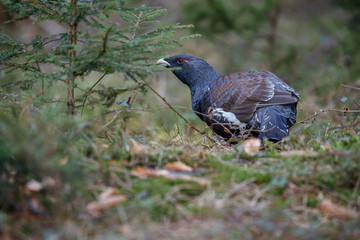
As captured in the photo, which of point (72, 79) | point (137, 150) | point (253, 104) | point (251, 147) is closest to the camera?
point (137, 150)

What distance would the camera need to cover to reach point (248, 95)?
5.70 meters

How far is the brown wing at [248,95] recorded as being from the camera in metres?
5.61

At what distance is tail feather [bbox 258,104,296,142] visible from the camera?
16.8 ft

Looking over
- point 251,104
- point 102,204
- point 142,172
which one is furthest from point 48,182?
point 251,104

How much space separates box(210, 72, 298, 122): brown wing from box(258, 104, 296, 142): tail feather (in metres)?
0.11

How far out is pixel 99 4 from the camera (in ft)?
13.3

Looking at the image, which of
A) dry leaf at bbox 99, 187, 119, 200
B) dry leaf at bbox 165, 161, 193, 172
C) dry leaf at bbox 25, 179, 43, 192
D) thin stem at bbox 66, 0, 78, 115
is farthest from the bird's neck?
dry leaf at bbox 25, 179, 43, 192

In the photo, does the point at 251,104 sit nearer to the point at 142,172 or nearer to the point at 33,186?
the point at 142,172

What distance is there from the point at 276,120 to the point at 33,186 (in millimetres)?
3617

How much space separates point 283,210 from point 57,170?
160 centimetres

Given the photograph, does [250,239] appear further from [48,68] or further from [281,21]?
[281,21]

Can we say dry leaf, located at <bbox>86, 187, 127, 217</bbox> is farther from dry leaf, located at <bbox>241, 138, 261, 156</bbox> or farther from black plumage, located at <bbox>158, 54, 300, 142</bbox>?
black plumage, located at <bbox>158, 54, 300, 142</bbox>

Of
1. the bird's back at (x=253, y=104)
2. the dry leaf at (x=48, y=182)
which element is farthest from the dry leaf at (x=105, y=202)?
the bird's back at (x=253, y=104)

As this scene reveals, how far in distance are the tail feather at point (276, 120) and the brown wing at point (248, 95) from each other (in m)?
0.11
